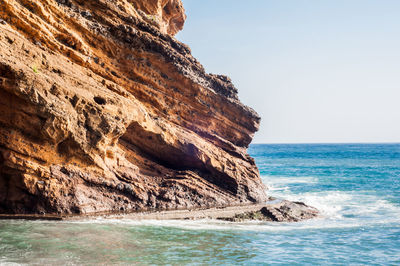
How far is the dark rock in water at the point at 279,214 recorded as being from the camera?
57.4 ft

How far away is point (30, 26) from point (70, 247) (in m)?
10.0

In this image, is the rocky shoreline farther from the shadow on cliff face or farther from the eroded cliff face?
the shadow on cliff face

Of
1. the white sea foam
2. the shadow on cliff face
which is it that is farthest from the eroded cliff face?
the white sea foam

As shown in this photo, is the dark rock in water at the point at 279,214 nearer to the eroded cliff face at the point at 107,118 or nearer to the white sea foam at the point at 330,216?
the white sea foam at the point at 330,216

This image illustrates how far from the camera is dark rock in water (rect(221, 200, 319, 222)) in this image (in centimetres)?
1748

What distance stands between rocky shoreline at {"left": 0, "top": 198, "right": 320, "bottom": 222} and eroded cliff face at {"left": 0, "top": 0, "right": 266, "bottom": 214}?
66 centimetres

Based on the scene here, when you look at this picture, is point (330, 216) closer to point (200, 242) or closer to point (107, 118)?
point (200, 242)

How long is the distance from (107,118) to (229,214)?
24.8 ft

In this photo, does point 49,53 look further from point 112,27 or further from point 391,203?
point 391,203

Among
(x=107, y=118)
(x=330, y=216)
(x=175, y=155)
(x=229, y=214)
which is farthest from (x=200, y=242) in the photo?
(x=330, y=216)

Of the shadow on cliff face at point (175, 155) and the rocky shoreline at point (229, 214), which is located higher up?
the shadow on cliff face at point (175, 155)

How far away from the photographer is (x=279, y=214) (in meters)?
18.2

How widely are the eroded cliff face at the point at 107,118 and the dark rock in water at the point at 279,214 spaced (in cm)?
203

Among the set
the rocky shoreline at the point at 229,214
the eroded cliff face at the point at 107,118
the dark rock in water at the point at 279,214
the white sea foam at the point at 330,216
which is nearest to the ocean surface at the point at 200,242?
the white sea foam at the point at 330,216
